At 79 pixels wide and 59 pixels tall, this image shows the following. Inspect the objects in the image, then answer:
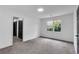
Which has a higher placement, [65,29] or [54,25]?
A: [54,25]

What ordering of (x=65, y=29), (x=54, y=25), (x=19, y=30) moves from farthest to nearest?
(x=19, y=30) → (x=54, y=25) → (x=65, y=29)

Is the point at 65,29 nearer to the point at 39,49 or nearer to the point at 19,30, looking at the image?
the point at 39,49

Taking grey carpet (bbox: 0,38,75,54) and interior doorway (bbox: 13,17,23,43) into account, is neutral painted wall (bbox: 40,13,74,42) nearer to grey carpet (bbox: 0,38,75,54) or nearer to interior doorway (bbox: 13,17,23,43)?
grey carpet (bbox: 0,38,75,54)

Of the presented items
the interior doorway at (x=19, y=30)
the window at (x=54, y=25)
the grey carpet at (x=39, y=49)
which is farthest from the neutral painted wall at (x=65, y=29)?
the interior doorway at (x=19, y=30)

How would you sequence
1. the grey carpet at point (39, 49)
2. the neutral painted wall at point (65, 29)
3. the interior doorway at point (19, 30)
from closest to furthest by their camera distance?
the grey carpet at point (39, 49) < the neutral painted wall at point (65, 29) < the interior doorway at point (19, 30)

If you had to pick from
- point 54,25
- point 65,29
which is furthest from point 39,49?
point 54,25

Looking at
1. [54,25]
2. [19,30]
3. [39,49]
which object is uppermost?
[54,25]

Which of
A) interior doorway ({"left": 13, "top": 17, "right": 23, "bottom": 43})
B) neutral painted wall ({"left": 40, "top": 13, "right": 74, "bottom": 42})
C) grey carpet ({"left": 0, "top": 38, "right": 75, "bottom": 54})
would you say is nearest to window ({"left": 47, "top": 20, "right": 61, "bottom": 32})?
neutral painted wall ({"left": 40, "top": 13, "right": 74, "bottom": 42})

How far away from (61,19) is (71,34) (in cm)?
152

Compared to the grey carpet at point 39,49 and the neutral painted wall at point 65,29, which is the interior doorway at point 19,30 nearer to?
the grey carpet at point 39,49

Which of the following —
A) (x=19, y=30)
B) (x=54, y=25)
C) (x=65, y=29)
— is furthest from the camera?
(x=19, y=30)

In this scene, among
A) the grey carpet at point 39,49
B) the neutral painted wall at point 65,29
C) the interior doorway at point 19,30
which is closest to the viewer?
the grey carpet at point 39,49

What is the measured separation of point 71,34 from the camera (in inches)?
198

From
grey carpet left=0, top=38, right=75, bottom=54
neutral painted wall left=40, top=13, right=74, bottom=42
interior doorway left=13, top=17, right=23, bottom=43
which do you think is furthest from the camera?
interior doorway left=13, top=17, right=23, bottom=43
